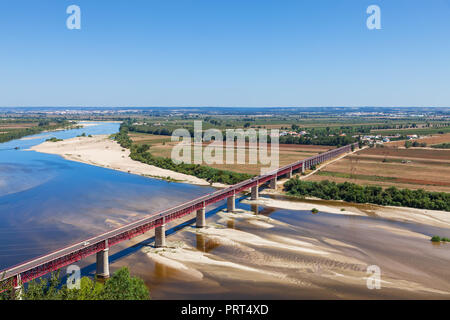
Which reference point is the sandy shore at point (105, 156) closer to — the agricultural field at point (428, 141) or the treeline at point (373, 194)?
the treeline at point (373, 194)

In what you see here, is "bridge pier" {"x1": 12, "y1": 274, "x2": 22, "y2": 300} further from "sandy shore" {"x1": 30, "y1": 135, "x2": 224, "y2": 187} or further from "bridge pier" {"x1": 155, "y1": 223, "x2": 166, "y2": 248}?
"sandy shore" {"x1": 30, "y1": 135, "x2": 224, "y2": 187}

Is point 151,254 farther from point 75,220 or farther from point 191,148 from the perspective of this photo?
point 191,148

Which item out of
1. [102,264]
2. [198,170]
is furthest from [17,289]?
[198,170]

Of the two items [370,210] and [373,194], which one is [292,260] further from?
[373,194]

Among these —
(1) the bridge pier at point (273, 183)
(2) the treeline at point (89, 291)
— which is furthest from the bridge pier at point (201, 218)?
(1) the bridge pier at point (273, 183)
